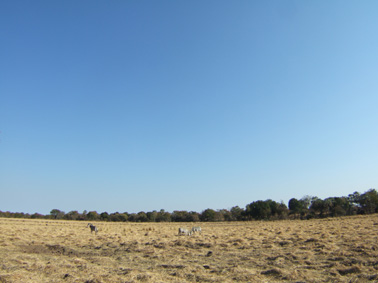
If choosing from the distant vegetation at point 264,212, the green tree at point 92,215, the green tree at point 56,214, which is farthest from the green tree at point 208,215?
the green tree at point 56,214

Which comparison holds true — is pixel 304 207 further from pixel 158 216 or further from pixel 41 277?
pixel 41 277

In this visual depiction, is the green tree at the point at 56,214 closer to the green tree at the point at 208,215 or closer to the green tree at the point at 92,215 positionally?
the green tree at the point at 92,215

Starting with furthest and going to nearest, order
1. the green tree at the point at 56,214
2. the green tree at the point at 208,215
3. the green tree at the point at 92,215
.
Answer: the green tree at the point at 92,215 < the green tree at the point at 56,214 < the green tree at the point at 208,215

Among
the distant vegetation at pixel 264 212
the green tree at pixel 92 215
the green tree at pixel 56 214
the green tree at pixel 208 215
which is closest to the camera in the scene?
the distant vegetation at pixel 264 212

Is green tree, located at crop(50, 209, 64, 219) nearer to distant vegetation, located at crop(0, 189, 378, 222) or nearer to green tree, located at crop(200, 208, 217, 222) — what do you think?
distant vegetation, located at crop(0, 189, 378, 222)

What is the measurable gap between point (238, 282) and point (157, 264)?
4576 millimetres

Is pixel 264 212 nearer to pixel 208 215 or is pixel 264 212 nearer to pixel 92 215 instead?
pixel 208 215

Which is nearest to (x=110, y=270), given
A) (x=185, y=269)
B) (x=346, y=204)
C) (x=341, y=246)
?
(x=185, y=269)

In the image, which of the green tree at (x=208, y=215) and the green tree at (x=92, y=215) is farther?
the green tree at (x=92, y=215)

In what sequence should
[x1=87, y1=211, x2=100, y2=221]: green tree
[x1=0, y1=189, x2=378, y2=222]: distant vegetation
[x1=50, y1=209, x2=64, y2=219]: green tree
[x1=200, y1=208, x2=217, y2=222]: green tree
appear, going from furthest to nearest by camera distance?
[x1=87, y1=211, x2=100, y2=221]: green tree → [x1=50, y1=209, x2=64, y2=219]: green tree → [x1=200, y1=208, x2=217, y2=222]: green tree → [x1=0, y1=189, x2=378, y2=222]: distant vegetation

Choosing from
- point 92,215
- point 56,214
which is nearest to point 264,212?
point 92,215

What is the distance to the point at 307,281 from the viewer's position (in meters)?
8.08

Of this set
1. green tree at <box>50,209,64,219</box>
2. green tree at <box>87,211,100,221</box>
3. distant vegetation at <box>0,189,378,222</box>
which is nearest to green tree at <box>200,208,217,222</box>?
distant vegetation at <box>0,189,378,222</box>

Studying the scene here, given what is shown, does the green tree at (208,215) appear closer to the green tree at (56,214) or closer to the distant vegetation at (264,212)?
the distant vegetation at (264,212)
